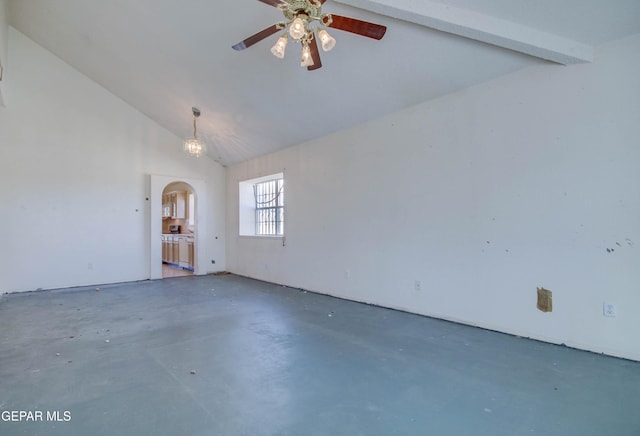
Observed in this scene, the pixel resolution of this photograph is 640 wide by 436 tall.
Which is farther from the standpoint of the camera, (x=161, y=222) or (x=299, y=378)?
(x=161, y=222)

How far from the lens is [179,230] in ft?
33.5

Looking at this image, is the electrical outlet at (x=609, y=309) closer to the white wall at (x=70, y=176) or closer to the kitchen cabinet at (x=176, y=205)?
the white wall at (x=70, y=176)

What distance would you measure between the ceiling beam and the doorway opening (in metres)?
6.55

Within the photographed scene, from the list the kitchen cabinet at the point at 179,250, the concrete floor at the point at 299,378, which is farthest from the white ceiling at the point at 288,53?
the kitchen cabinet at the point at 179,250

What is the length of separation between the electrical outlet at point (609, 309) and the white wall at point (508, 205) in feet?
0.10

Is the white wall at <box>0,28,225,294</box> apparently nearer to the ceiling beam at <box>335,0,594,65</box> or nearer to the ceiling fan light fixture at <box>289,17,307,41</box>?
the ceiling beam at <box>335,0,594,65</box>

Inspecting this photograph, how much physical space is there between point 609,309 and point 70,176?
25.3 feet

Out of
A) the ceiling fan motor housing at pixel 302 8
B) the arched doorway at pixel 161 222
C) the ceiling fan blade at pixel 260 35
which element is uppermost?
the ceiling fan blade at pixel 260 35

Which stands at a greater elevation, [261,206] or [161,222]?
[261,206]

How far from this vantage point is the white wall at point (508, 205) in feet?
8.81

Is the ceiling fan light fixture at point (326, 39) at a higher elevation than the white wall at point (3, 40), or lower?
lower

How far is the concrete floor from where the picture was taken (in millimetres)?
1769

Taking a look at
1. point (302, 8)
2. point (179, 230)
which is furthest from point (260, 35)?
point (179, 230)

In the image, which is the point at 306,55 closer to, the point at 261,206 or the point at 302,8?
the point at 302,8
